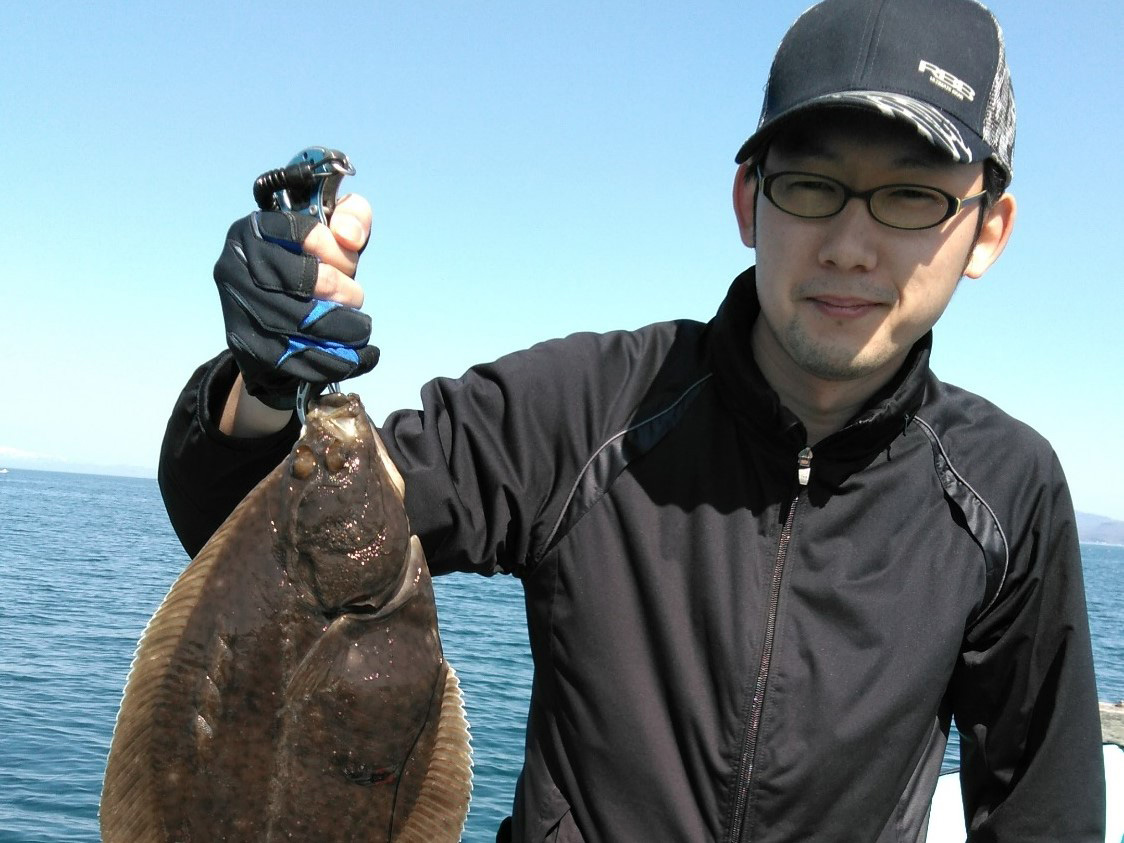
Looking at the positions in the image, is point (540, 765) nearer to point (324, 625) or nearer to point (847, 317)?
point (324, 625)

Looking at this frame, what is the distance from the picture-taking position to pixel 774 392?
107 inches

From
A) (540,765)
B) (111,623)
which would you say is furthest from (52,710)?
(540,765)

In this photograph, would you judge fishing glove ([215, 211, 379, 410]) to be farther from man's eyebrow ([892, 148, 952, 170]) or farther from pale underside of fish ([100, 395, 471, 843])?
man's eyebrow ([892, 148, 952, 170])

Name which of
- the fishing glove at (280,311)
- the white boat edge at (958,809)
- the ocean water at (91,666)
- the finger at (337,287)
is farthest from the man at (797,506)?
the ocean water at (91,666)

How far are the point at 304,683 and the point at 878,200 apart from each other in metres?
1.75

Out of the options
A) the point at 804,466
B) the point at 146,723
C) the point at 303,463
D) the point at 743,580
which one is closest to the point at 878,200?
the point at 804,466

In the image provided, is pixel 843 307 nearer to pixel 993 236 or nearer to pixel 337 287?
pixel 993 236

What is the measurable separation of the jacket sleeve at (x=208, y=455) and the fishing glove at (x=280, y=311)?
19 cm

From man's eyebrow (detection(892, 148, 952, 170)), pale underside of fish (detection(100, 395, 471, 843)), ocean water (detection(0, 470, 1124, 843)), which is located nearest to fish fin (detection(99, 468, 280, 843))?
Answer: pale underside of fish (detection(100, 395, 471, 843))

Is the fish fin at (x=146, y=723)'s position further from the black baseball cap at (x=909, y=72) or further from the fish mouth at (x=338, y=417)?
the black baseball cap at (x=909, y=72)

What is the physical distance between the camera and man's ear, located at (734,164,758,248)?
281cm

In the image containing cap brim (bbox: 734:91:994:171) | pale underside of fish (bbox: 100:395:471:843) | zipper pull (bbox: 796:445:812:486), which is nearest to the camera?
pale underside of fish (bbox: 100:395:471:843)

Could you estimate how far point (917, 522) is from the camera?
279cm

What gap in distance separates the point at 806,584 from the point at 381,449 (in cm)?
115
